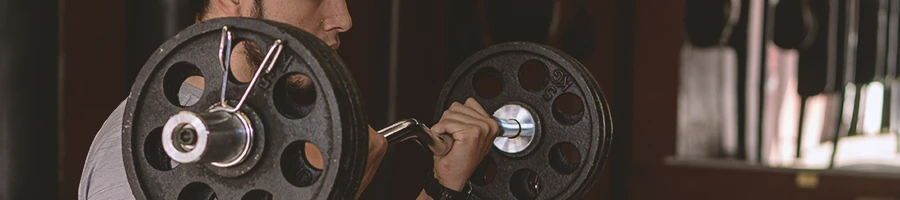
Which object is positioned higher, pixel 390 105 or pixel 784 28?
pixel 784 28

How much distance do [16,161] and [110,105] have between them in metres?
0.38

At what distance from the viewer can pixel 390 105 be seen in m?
3.04

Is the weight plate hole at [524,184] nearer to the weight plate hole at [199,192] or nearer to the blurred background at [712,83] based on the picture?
the weight plate hole at [199,192]

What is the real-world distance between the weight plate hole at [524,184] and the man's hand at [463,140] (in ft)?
0.28

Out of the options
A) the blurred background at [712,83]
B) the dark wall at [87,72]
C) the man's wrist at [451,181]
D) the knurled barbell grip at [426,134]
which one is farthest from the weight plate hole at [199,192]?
the blurred background at [712,83]

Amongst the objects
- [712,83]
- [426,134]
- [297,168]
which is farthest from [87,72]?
[712,83]

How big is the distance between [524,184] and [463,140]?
18 centimetres

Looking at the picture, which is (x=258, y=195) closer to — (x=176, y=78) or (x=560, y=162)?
(x=176, y=78)

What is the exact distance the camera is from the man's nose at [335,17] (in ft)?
4.14

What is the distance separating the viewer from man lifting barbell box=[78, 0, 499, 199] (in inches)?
42.6

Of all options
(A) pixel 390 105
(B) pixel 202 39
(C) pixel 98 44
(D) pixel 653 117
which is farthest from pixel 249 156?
(D) pixel 653 117

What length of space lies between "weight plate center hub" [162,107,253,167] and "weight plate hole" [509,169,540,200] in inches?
26.5

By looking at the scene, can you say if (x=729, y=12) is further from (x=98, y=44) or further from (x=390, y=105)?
(x=98, y=44)

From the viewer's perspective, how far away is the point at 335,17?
1.27 m
